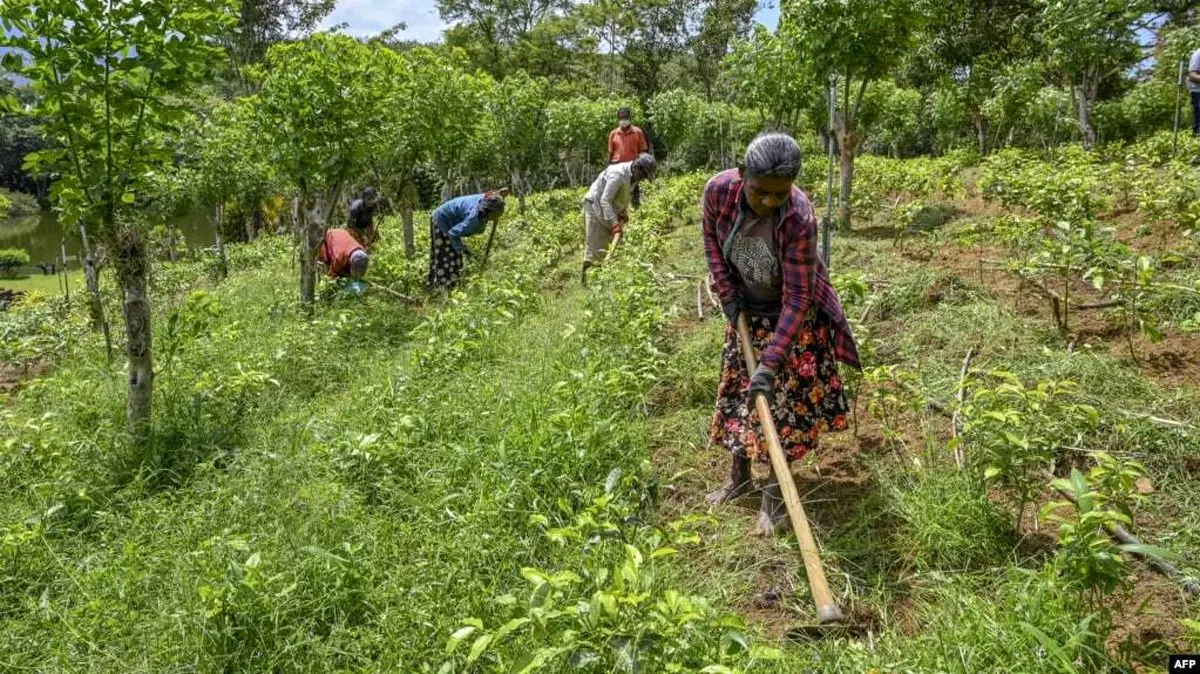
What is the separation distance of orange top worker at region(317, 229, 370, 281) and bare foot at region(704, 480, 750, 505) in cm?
474

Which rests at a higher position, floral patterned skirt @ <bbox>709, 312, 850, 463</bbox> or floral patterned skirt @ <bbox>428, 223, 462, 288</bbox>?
floral patterned skirt @ <bbox>428, 223, 462, 288</bbox>

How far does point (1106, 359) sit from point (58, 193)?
5.27m

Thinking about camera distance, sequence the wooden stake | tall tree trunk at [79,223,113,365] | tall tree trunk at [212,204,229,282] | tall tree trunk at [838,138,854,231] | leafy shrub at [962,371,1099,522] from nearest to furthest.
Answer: leafy shrub at [962,371,1099,522] → the wooden stake → tall tree trunk at [79,223,113,365] → tall tree trunk at [838,138,854,231] → tall tree trunk at [212,204,229,282]

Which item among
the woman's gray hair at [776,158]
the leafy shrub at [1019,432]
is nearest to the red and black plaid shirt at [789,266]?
the woman's gray hair at [776,158]

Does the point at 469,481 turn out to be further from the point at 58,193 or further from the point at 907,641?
the point at 58,193

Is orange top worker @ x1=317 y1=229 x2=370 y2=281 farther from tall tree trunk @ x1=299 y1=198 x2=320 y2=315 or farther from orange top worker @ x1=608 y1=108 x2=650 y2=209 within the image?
orange top worker @ x1=608 y1=108 x2=650 y2=209

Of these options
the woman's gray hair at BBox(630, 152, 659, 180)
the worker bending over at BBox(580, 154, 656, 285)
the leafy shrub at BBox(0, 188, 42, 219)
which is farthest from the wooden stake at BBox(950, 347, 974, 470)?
the leafy shrub at BBox(0, 188, 42, 219)

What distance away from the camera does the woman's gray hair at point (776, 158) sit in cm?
232

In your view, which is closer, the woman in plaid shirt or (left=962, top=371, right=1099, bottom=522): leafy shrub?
(left=962, top=371, right=1099, bottom=522): leafy shrub

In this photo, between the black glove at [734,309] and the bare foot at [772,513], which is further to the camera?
the black glove at [734,309]

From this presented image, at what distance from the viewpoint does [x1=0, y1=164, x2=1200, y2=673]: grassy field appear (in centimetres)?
185

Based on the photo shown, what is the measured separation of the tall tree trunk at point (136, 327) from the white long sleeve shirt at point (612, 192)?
403 cm

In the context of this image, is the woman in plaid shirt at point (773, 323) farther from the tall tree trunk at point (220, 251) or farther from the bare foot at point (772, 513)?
the tall tree trunk at point (220, 251)

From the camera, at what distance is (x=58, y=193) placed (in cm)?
361
